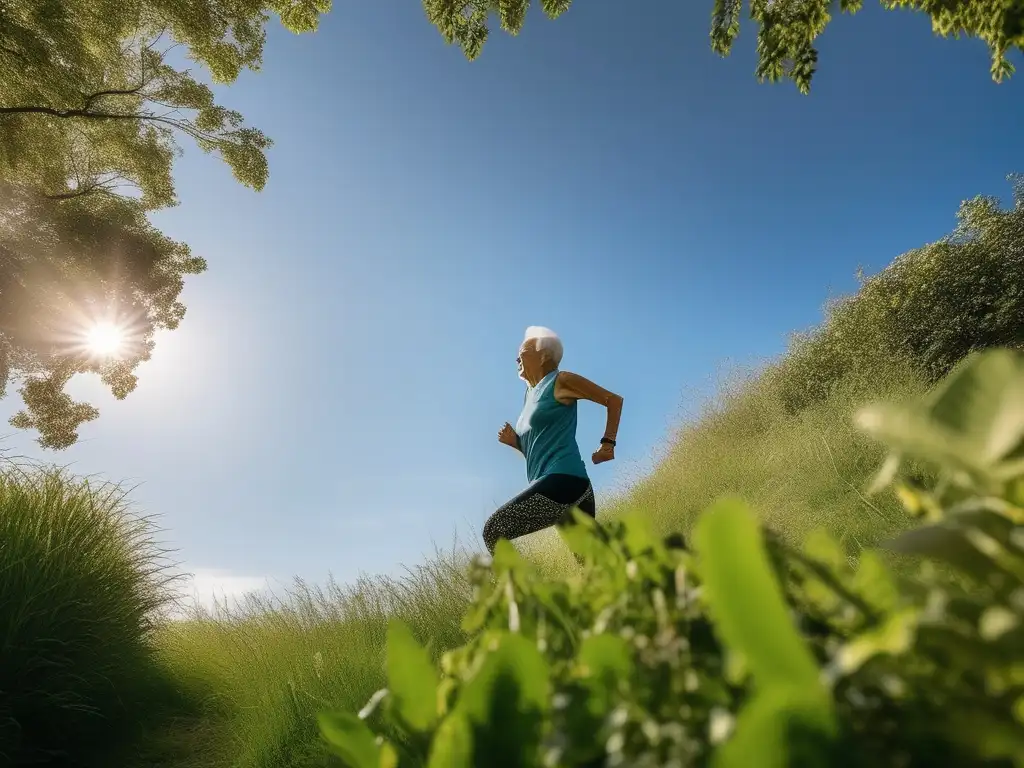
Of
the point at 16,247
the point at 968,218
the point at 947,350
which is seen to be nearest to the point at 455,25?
the point at 16,247

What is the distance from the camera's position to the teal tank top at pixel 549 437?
3490 mm

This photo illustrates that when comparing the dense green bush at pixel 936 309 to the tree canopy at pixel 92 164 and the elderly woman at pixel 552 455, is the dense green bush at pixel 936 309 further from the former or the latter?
the tree canopy at pixel 92 164

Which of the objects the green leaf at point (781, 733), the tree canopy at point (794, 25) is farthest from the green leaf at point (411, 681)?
the tree canopy at point (794, 25)

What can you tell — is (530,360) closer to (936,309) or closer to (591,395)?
(591,395)

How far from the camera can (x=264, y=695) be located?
131 inches

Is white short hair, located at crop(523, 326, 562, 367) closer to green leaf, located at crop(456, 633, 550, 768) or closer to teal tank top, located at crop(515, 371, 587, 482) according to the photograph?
teal tank top, located at crop(515, 371, 587, 482)

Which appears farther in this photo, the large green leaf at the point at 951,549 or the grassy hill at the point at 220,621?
the grassy hill at the point at 220,621

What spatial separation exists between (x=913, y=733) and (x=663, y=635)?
133 millimetres

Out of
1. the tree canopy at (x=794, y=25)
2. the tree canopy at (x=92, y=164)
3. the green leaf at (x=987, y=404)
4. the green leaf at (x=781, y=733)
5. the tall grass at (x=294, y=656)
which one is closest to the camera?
the green leaf at (x=781, y=733)

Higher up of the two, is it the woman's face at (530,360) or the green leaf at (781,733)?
the woman's face at (530,360)

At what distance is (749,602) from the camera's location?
0.25 meters

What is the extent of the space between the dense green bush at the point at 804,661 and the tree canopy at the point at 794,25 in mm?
6979

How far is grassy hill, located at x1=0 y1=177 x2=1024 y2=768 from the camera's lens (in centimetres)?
308

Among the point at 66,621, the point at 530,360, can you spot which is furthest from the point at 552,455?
the point at 66,621
